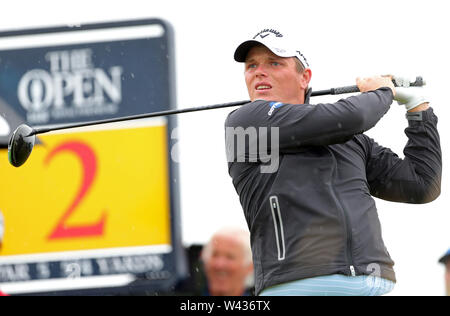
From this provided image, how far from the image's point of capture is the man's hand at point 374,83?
5.63m

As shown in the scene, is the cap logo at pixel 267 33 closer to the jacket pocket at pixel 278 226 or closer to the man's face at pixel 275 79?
the man's face at pixel 275 79

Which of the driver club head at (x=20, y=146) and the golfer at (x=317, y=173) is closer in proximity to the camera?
the golfer at (x=317, y=173)

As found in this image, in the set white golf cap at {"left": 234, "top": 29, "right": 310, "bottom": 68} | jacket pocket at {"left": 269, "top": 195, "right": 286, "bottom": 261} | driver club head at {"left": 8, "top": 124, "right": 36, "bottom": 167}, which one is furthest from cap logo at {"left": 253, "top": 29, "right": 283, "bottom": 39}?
driver club head at {"left": 8, "top": 124, "right": 36, "bottom": 167}

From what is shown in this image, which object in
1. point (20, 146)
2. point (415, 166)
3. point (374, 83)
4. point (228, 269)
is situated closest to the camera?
point (374, 83)

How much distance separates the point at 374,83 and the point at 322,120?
41 centimetres

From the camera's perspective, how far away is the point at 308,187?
17.3 feet

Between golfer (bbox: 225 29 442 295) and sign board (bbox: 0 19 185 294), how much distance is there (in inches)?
168

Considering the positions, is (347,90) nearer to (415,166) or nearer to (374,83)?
(374,83)

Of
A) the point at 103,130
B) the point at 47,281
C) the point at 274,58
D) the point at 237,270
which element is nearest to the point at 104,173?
the point at 103,130

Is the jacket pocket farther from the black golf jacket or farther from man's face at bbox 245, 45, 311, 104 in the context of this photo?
man's face at bbox 245, 45, 311, 104

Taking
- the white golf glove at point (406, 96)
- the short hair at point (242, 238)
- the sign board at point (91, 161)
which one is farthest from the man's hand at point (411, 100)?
the sign board at point (91, 161)

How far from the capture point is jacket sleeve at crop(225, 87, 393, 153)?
5.36m

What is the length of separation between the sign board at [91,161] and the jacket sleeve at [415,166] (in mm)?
4258

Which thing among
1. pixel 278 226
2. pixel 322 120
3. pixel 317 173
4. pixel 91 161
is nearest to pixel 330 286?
pixel 278 226
